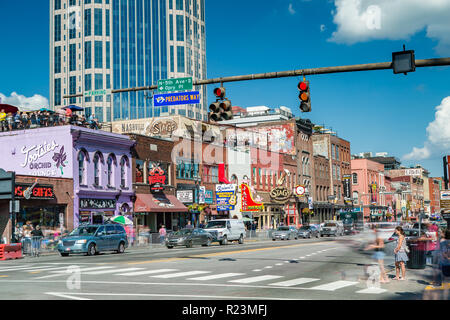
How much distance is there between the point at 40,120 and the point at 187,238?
14.9 meters

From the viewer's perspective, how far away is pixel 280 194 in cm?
6712

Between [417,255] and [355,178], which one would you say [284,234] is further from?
[355,178]

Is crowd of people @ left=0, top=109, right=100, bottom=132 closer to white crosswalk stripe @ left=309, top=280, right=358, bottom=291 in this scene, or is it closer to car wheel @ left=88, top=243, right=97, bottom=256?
car wheel @ left=88, top=243, right=97, bottom=256

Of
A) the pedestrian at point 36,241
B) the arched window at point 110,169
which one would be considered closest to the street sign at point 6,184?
the pedestrian at point 36,241

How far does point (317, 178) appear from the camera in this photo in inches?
3428

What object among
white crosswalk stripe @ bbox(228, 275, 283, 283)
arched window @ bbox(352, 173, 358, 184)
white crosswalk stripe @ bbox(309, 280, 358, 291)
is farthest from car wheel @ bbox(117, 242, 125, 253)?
arched window @ bbox(352, 173, 358, 184)

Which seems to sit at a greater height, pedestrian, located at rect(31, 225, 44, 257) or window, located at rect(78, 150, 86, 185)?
window, located at rect(78, 150, 86, 185)

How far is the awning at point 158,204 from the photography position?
45406 millimetres

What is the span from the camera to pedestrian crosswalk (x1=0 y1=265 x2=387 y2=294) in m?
15.2

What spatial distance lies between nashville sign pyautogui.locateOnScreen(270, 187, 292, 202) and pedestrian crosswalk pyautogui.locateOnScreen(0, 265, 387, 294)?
1855 inches

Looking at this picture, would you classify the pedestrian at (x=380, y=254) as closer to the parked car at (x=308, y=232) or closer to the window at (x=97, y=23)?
the parked car at (x=308, y=232)

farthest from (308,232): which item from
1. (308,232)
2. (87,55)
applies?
(87,55)
